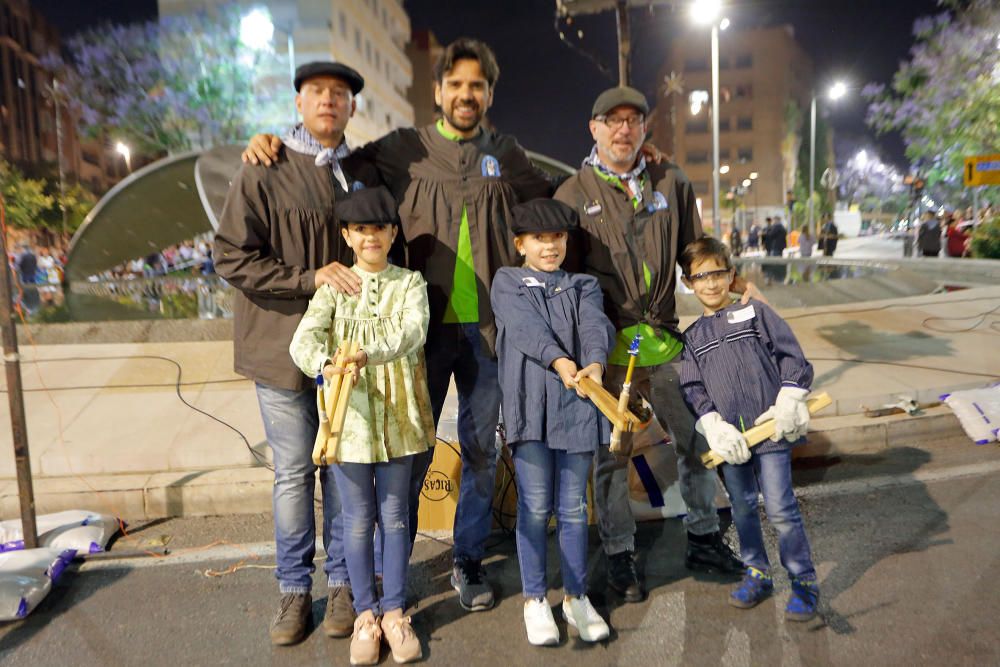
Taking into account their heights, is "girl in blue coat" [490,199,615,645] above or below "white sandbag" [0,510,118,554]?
above

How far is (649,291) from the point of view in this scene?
131 inches

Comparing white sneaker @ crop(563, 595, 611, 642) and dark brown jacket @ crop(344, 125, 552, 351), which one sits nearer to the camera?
white sneaker @ crop(563, 595, 611, 642)

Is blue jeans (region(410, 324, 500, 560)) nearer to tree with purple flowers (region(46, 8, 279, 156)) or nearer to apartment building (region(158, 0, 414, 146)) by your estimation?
tree with purple flowers (region(46, 8, 279, 156))

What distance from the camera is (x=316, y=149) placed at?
3.09 metres

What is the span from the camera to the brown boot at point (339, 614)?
118 inches

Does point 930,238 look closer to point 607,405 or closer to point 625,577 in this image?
Answer: point 625,577

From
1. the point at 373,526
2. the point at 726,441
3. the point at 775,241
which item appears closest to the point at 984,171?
the point at 775,241

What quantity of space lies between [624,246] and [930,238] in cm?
2154

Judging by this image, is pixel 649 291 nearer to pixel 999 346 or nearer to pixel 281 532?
pixel 281 532

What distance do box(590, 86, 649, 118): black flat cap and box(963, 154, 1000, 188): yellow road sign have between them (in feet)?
47.8

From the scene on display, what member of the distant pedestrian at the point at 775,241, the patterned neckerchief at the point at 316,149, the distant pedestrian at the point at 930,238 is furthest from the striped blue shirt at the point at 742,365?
the distant pedestrian at the point at 775,241

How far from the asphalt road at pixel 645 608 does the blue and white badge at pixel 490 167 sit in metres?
2.03

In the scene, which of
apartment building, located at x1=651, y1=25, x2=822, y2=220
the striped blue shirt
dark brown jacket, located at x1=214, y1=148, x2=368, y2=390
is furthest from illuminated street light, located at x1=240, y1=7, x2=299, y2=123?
apartment building, located at x1=651, y1=25, x2=822, y2=220

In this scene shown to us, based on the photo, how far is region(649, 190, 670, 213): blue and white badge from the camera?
132 inches
